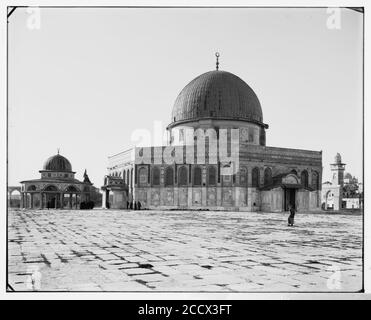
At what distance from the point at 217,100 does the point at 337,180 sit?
20236 mm

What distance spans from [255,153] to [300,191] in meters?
4.90

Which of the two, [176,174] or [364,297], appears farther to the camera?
[176,174]

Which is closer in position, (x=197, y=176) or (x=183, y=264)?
(x=183, y=264)

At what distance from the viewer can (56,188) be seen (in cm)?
4256

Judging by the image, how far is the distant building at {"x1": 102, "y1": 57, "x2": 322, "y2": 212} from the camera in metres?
33.2

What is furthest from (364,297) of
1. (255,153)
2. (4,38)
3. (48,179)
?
(48,179)

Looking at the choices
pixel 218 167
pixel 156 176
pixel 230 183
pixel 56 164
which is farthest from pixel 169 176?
pixel 56 164

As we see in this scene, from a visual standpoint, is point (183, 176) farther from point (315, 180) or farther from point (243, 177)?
point (315, 180)

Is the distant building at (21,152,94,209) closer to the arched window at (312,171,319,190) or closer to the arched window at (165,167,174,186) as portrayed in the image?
the arched window at (165,167,174,186)

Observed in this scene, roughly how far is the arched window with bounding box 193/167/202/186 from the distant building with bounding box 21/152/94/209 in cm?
1299

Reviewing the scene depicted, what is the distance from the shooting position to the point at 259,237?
11.5 meters

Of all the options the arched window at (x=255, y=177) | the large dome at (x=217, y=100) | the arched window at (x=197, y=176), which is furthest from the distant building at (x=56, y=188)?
the arched window at (x=255, y=177)

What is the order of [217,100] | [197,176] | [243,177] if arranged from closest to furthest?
[243,177], [197,176], [217,100]
